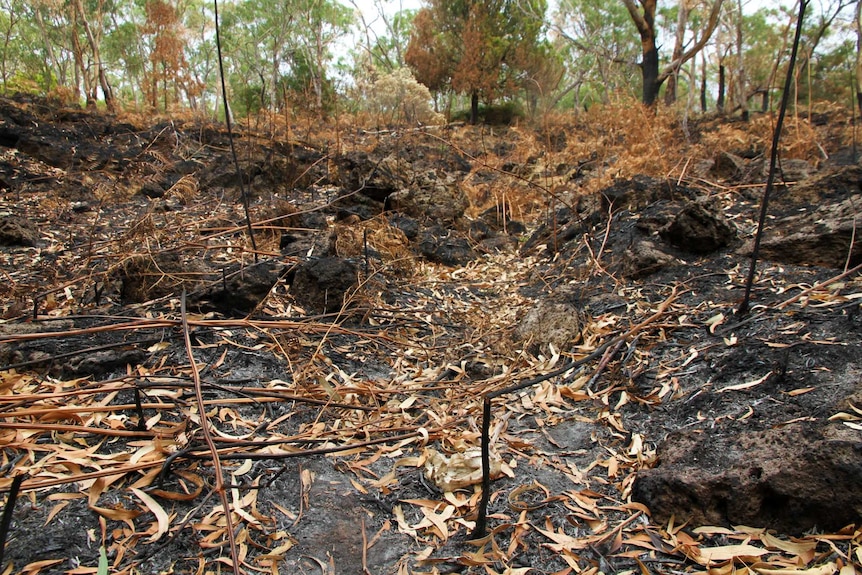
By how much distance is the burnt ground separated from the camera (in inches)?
49.6

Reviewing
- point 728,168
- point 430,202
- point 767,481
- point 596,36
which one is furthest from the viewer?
point 596,36

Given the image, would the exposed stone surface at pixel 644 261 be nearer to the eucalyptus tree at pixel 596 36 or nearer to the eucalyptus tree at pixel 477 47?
the eucalyptus tree at pixel 477 47

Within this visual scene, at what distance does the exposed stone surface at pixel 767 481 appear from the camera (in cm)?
121

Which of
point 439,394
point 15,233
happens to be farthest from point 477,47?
point 439,394

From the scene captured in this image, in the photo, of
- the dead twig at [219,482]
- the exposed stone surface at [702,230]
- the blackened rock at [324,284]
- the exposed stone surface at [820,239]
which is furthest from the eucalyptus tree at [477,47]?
the dead twig at [219,482]

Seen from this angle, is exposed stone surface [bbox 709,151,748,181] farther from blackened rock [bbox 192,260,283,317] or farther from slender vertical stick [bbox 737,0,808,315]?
blackened rock [bbox 192,260,283,317]

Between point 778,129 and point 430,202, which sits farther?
point 430,202

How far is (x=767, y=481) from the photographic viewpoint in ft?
4.16

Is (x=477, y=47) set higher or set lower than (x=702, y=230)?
higher

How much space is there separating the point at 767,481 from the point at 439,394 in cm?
123

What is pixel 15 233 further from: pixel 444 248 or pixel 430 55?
pixel 430 55

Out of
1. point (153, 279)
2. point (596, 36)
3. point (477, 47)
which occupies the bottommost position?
point (153, 279)

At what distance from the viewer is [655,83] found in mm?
9547

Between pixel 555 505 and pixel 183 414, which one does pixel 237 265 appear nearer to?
pixel 183 414
